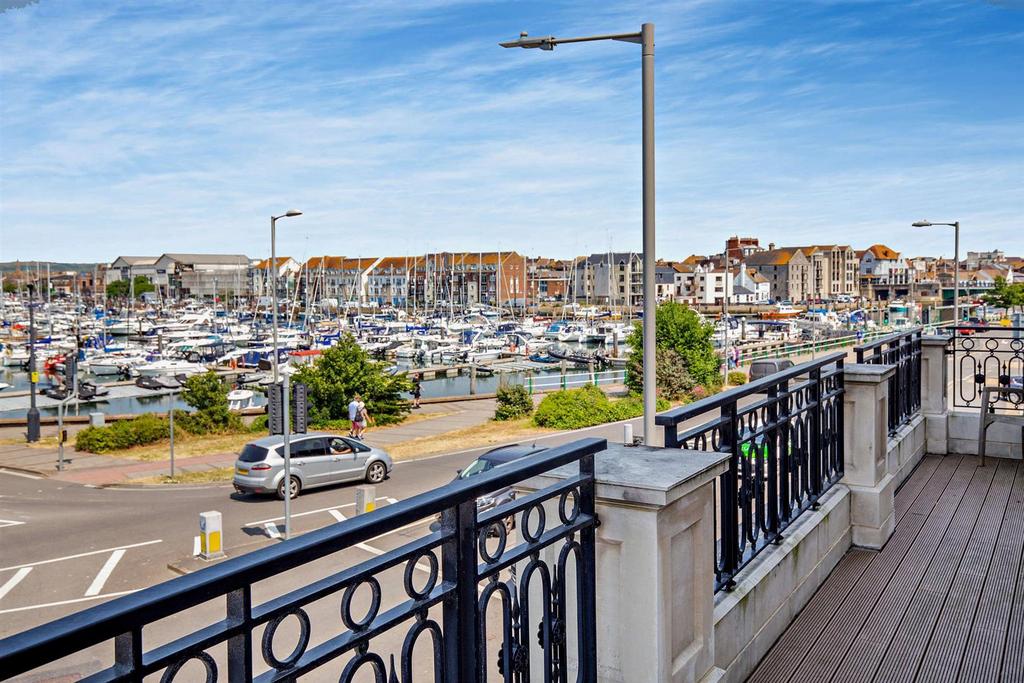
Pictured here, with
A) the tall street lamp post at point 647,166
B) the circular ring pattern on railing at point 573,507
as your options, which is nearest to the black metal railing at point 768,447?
the circular ring pattern on railing at point 573,507

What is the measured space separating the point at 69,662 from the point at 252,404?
47.6 metres

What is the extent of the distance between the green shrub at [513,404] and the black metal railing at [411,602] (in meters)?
34.7

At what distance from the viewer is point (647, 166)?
1069 centimetres

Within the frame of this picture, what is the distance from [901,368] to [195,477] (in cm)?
2373

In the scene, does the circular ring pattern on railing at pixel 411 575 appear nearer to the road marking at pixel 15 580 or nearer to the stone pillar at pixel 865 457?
the stone pillar at pixel 865 457

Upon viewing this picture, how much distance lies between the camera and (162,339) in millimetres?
104812

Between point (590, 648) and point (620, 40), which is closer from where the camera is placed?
point (590, 648)

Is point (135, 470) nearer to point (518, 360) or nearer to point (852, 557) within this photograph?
point (852, 557)

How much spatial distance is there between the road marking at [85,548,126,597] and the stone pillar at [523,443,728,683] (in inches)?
599

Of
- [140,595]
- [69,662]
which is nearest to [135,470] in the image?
[69,662]

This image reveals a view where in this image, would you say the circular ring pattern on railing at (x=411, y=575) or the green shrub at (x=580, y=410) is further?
the green shrub at (x=580, y=410)

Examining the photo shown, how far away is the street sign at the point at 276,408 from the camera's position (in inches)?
784

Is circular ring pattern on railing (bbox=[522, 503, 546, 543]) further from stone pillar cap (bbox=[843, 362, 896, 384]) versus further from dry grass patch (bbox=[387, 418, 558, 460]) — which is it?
dry grass patch (bbox=[387, 418, 558, 460])

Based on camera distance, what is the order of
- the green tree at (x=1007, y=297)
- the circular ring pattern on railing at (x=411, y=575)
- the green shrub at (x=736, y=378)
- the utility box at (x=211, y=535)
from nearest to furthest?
the circular ring pattern on railing at (x=411, y=575), the utility box at (x=211, y=535), the green shrub at (x=736, y=378), the green tree at (x=1007, y=297)
